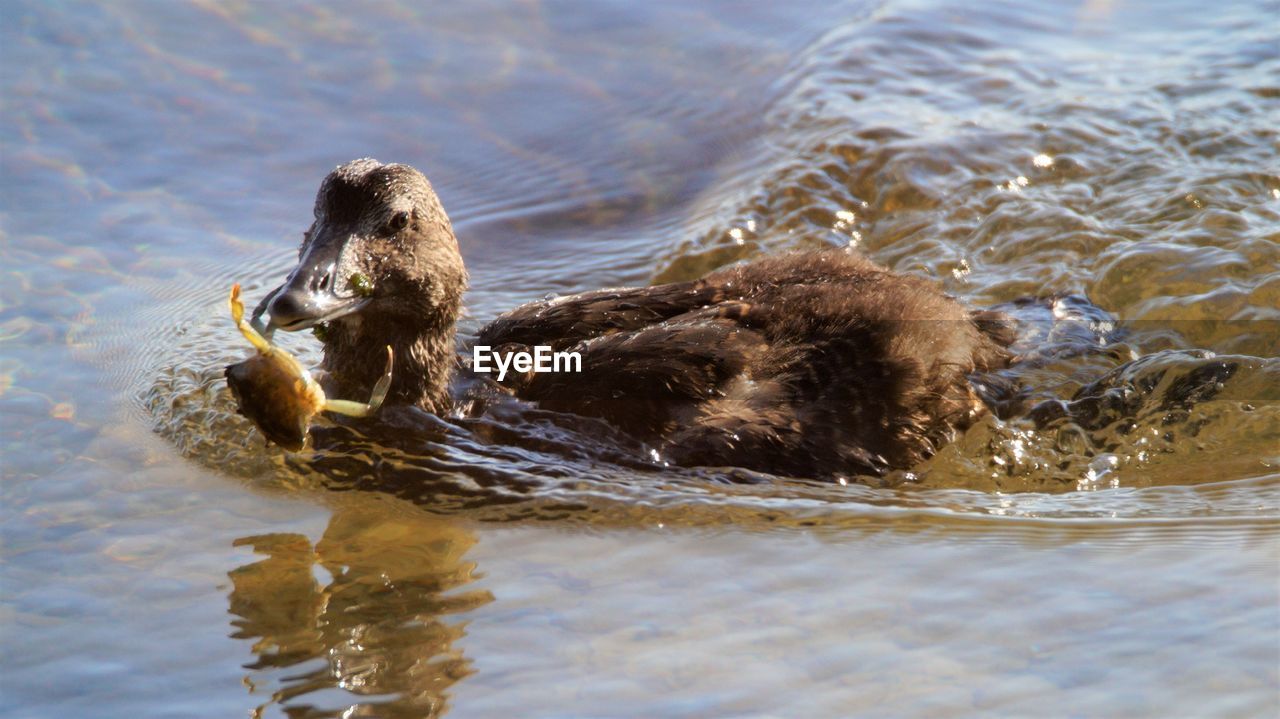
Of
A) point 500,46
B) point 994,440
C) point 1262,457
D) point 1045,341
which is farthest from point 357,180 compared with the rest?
point 500,46

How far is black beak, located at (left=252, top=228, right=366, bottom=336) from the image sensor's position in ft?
15.1

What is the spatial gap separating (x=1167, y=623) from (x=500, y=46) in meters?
7.27

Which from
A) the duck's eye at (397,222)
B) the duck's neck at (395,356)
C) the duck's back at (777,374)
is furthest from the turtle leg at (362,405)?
the duck's back at (777,374)

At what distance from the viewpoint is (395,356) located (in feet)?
18.2

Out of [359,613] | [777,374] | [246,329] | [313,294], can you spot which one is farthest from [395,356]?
[359,613]

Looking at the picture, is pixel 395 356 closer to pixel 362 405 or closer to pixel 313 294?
pixel 362 405

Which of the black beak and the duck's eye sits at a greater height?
the duck's eye

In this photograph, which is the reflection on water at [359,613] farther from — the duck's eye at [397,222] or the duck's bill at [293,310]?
the duck's eye at [397,222]

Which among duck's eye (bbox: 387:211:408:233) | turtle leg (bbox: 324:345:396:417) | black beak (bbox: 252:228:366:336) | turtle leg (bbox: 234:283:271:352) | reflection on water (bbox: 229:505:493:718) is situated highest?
duck's eye (bbox: 387:211:408:233)

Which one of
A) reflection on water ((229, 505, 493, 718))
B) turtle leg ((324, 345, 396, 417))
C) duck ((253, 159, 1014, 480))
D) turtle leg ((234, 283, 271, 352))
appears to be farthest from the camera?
duck ((253, 159, 1014, 480))

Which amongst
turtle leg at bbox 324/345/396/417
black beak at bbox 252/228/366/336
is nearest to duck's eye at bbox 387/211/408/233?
black beak at bbox 252/228/366/336

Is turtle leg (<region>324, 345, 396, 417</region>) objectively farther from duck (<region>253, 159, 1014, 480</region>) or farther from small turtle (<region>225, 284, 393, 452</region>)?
duck (<region>253, 159, 1014, 480</region>)

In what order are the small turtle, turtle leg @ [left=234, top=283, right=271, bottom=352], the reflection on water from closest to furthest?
the reflection on water
turtle leg @ [left=234, top=283, right=271, bottom=352]
the small turtle

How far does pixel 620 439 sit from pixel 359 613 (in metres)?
1.48
